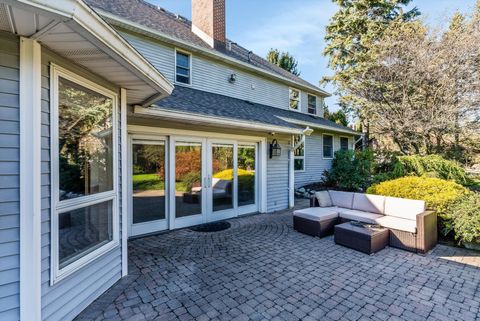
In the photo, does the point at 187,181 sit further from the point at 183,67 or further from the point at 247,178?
the point at 183,67

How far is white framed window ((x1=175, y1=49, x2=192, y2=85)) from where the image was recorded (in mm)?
8469

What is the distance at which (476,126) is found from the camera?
40.0 feet

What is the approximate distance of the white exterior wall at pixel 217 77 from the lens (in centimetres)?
789

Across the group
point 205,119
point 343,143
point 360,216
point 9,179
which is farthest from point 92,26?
point 343,143

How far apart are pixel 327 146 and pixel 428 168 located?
500 cm

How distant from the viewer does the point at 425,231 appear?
4.67 meters

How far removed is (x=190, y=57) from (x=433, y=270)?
883 centimetres

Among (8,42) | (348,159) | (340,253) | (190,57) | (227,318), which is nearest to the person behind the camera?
(8,42)

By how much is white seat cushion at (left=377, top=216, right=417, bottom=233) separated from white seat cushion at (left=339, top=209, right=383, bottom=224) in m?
0.15

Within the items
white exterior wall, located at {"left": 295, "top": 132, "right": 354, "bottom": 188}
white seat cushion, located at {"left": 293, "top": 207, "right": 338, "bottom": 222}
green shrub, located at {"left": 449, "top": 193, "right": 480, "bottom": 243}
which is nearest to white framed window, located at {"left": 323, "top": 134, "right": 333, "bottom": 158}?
white exterior wall, located at {"left": 295, "top": 132, "right": 354, "bottom": 188}

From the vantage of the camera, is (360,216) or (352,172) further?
(352,172)

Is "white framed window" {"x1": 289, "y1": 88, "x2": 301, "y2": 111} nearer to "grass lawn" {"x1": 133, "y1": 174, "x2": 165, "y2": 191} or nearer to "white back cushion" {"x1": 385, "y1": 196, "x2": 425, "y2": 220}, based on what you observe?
"white back cushion" {"x1": 385, "y1": 196, "x2": 425, "y2": 220}

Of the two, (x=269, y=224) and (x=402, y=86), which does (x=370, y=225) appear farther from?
(x=402, y=86)

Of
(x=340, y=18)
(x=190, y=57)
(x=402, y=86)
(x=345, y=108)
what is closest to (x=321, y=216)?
(x=190, y=57)
